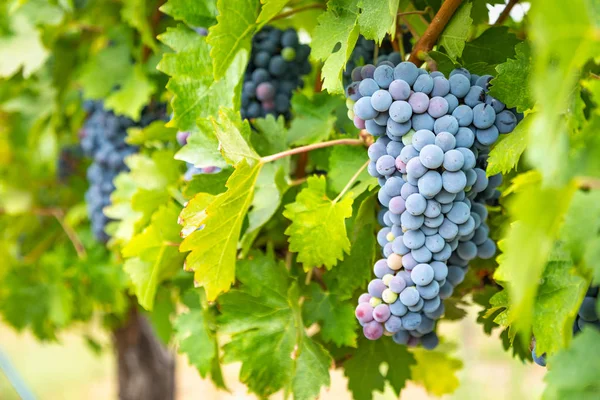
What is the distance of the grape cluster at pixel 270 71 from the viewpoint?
84 cm

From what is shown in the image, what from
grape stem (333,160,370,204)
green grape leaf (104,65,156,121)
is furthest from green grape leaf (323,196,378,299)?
green grape leaf (104,65,156,121)

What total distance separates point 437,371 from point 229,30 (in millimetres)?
690

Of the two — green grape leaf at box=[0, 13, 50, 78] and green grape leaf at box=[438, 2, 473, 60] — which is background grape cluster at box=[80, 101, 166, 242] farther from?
green grape leaf at box=[438, 2, 473, 60]

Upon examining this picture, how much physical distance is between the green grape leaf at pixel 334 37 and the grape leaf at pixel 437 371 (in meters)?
0.60

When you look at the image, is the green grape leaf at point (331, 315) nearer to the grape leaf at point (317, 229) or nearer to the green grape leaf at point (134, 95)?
the grape leaf at point (317, 229)

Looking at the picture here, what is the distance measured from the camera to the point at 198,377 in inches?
160

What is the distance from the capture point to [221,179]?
2.43 ft

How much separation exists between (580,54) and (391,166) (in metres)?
0.26

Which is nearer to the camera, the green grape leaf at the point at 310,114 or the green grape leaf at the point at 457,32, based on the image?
the green grape leaf at the point at 457,32

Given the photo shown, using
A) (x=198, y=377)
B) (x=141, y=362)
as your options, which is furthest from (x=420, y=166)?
(x=198, y=377)

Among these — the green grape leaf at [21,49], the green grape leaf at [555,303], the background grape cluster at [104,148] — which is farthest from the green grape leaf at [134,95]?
the green grape leaf at [555,303]

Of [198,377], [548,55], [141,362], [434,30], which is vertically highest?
[548,55]

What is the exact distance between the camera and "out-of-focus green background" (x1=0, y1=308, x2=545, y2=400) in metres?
3.57

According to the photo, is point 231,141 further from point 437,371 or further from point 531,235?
point 437,371
